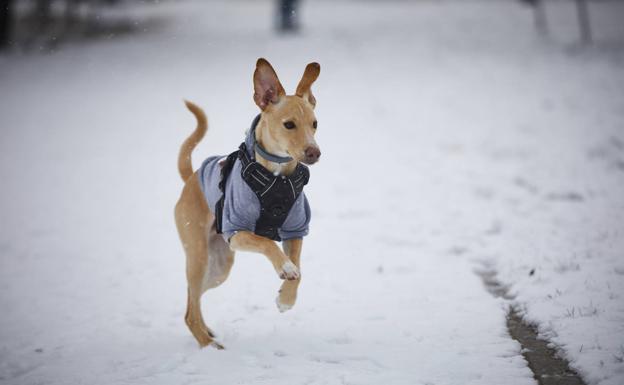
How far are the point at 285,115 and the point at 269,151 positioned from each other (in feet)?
0.92

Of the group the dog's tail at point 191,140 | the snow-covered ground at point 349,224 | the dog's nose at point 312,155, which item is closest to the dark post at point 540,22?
the snow-covered ground at point 349,224

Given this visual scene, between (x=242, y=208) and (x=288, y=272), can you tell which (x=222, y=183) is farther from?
(x=288, y=272)

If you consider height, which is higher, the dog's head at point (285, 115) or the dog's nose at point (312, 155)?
the dog's head at point (285, 115)

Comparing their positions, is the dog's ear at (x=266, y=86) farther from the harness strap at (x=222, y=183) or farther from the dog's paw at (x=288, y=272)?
the dog's paw at (x=288, y=272)

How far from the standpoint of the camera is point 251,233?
12.2 feet

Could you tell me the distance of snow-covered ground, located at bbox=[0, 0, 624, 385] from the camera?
4.06 m

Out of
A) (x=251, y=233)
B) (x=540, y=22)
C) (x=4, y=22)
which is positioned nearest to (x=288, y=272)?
(x=251, y=233)

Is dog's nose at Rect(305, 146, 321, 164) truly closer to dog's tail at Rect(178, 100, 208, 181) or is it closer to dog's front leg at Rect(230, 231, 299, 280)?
dog's front leg at Rect(230, 231, 299, 280)

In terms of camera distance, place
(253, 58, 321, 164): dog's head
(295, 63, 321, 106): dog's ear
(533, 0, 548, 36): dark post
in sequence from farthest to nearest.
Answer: (533, 0, 548, 36): dark post, (295, 63, 321, 106): dog's ear, (253, 58, 321, 164): dog's head

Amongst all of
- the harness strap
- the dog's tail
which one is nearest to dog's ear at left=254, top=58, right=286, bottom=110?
the harness strap

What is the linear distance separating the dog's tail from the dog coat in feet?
2.12

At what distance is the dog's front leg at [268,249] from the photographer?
3.49 metres

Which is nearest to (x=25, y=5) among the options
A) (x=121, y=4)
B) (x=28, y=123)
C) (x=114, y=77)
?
(x=121, y=4)

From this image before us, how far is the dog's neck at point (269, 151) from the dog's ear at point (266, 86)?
0.15 meters
